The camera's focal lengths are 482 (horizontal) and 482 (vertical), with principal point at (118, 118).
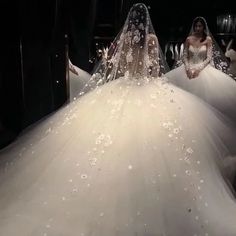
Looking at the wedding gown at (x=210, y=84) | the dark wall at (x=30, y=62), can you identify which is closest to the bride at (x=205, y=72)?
the wedding gown at (x=210, y=84)

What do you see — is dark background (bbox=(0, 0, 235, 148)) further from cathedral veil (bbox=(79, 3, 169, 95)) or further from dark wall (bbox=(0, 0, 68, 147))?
cathedral veil (bbox=(79, 3, 169, 95))

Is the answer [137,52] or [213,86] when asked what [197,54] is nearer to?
[213,86]

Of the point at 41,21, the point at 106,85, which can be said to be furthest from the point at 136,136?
the point at 41,21

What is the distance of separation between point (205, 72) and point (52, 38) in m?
1.15

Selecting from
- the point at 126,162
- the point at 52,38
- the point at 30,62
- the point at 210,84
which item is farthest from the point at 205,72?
the point at 30,62

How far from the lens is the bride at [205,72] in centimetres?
315

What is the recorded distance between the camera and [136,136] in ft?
8.57

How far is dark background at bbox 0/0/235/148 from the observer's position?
10.3 ft

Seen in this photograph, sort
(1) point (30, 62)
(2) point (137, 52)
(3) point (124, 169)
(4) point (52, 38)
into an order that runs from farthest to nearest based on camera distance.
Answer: (1) point (30, 62), (4) point (52, 38), (2) point (137, 52), (3) point (124, 169)

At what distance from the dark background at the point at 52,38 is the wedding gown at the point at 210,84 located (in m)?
0.18

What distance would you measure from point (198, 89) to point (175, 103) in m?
0.41

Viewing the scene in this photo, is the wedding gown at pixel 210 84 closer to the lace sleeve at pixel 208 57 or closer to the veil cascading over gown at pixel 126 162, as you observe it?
the lace sleeve at pixel 208 57

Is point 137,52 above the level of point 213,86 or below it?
above

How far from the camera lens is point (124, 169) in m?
2.49
